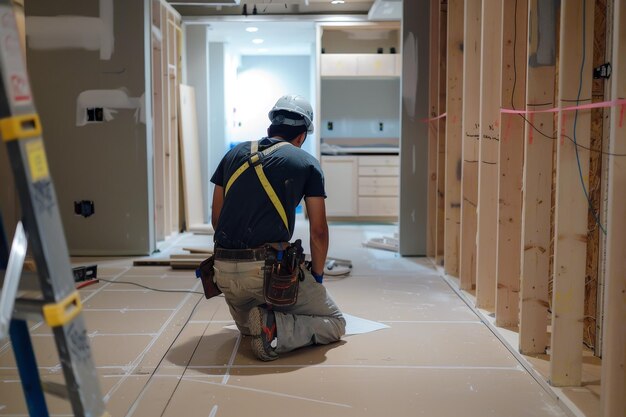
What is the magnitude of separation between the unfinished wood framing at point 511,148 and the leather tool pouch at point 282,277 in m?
1.11

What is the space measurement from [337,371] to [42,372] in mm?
1276

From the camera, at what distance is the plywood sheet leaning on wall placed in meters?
Answer: 7.25

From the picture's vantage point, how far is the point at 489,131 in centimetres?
363

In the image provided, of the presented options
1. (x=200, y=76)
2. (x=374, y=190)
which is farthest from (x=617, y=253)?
(x=200, y=76)

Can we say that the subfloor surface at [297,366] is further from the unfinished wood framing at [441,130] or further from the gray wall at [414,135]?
the gray wall at [414,135]

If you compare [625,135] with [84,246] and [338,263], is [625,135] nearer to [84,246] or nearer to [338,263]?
[338,263]

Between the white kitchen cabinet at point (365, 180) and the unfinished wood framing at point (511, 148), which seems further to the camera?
the white kitchen cabinet at point (365, 180)

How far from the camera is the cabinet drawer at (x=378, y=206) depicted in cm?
816

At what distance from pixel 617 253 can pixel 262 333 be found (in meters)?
1.54

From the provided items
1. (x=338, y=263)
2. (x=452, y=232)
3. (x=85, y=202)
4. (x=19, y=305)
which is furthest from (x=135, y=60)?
(x=19, y=305)

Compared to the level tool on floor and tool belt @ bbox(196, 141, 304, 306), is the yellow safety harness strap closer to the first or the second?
tool belt @ bbox(196, 141, 304, 306)

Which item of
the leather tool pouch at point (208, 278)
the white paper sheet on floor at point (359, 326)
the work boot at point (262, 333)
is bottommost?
the white paper sheet on floor at point (359, 326)

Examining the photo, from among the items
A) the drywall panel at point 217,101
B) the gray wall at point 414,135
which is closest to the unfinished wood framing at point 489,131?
the gray wall at point 414,135

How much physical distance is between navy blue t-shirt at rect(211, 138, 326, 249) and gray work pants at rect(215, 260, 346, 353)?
5.1 inches
